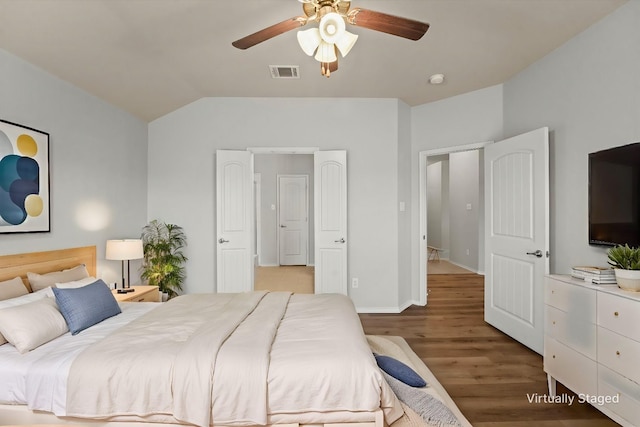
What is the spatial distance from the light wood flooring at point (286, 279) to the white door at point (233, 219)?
1.39 m

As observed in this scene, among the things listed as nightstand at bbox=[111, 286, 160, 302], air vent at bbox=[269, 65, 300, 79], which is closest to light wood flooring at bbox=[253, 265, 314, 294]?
nightstand at bbox=[111, 286, 160, 302]

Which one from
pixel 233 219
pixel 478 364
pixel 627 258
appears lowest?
pixel 478 364

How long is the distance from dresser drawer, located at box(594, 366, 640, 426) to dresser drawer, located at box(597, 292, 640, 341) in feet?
0.86

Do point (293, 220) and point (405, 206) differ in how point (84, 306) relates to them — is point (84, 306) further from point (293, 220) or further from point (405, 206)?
point (293, 220)

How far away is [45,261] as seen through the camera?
2848 millimetres

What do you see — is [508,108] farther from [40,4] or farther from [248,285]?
[40,4]

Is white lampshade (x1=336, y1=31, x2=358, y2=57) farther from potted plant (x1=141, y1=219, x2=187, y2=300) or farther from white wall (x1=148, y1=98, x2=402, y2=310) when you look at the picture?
potted plant (x1=141, y1=219, x2=187, y2=300)

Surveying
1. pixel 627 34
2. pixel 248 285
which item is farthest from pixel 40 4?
pixel 627 34

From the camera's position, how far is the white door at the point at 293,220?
8.16 meters

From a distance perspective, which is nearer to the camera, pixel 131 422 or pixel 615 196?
pixel 131 422

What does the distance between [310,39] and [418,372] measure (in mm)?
2253

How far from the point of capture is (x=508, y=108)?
3959mm

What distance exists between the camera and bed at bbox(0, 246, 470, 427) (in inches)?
65.2

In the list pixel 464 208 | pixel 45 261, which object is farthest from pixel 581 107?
pixel 464 208
